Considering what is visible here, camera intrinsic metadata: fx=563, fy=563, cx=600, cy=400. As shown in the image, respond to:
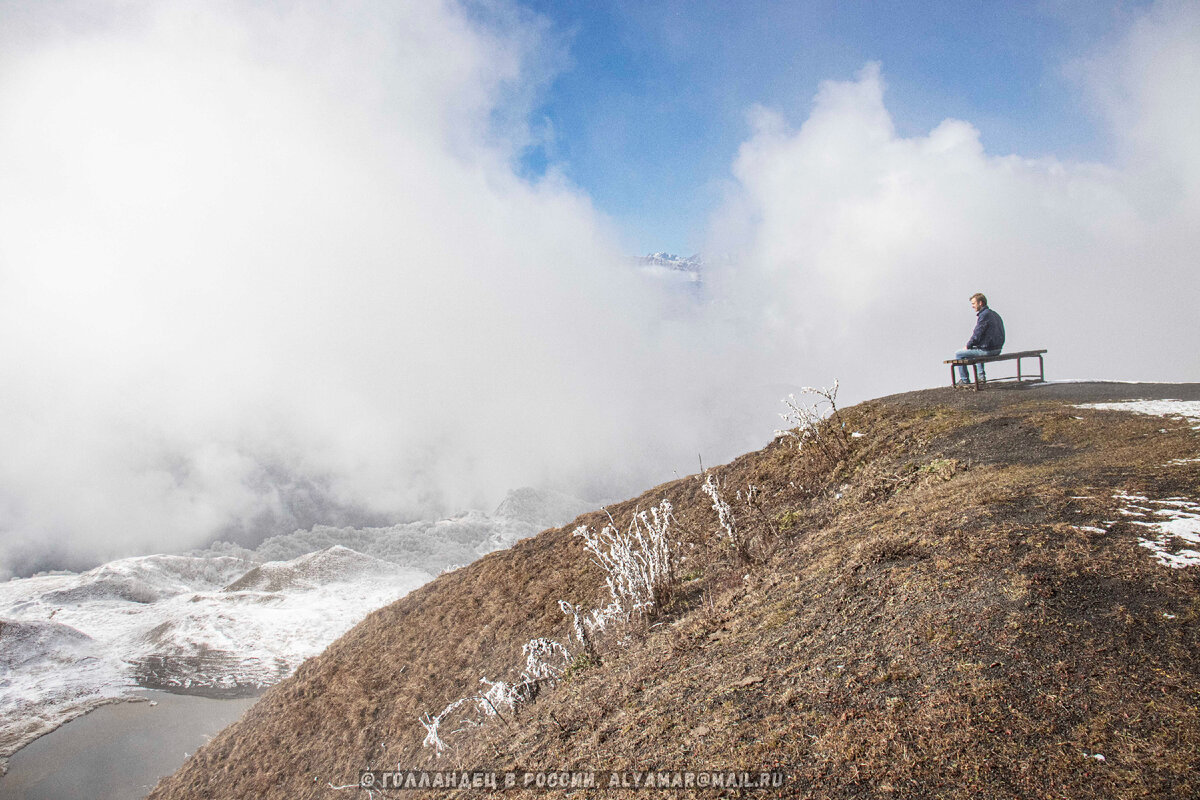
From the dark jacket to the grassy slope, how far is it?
2281mm

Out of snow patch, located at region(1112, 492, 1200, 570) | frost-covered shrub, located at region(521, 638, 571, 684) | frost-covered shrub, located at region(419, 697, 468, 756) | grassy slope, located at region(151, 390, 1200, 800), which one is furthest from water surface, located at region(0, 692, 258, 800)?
snow patch, located at region(1112, 492, 1200, 570)

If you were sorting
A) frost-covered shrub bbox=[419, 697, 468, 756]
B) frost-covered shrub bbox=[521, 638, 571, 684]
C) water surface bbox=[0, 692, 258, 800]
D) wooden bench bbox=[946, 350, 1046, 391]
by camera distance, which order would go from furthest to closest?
water surface bbox=[0, 692, 258, 800] → wooden bench bbox=[946, 350, 1046, 391] → frost-covered shrub bbox=[419, 697, 468, 756] → frost-covered shrub bbox=[521, 638, 571, 684]

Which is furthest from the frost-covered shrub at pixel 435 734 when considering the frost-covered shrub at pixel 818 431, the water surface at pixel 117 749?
the water surface at pixel 117 749

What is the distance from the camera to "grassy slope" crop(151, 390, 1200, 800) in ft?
9.20

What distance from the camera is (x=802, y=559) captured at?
616cm

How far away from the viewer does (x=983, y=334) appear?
12.1 metres

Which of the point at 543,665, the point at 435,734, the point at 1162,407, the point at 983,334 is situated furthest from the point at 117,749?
the point at 1162,407

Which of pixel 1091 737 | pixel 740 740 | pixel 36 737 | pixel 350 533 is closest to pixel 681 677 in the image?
pixel 740 740

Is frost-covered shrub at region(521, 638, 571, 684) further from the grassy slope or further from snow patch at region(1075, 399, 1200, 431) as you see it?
snow patch at region(1075, 399, 1200, 431)

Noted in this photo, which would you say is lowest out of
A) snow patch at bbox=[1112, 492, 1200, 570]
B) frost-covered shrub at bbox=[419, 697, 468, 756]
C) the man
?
frost-covered shrub at bbox=[419, 697, 468, 756]

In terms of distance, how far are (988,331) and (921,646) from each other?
35.5 ft

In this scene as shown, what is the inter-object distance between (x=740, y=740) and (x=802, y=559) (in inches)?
119

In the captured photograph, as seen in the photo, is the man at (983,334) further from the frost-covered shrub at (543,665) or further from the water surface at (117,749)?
the water surface at (117,749)

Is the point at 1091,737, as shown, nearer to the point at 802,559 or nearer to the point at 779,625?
the point at 779,625
